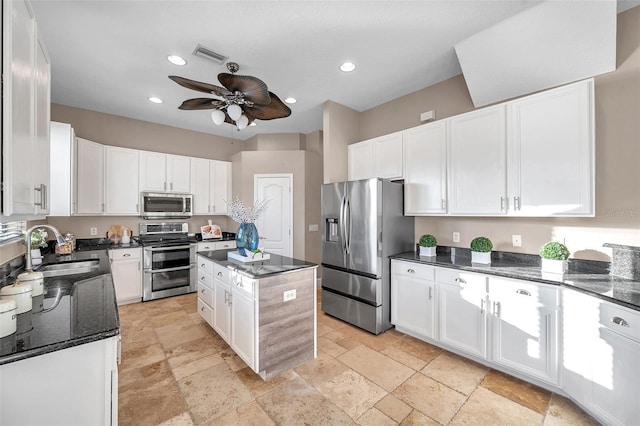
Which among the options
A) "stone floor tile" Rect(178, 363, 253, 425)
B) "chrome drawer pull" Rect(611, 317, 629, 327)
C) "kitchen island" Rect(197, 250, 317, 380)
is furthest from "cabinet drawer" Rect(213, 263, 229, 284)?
"chrome drawer pull" Rect(611, 317, 629, 327)

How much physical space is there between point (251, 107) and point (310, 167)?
8.33 ft

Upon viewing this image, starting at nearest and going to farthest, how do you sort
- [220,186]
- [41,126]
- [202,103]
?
[41,126], [202,103], [220,186]

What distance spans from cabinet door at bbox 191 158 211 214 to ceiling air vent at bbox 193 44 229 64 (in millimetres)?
2529

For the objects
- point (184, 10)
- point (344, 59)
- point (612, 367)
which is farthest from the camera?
point (344, 59)

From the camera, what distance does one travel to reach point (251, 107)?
2.63 metres

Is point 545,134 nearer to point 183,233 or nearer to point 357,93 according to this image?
point 357,93

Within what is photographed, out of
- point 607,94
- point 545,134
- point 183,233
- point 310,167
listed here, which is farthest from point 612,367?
point 183,233

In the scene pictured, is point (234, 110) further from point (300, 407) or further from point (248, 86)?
point (300, 407)

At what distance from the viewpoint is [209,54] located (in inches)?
105

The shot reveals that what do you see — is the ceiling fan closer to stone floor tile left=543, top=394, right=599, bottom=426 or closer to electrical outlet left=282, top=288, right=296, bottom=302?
electrical outlet left=282, top=288, right=296, bottom=302

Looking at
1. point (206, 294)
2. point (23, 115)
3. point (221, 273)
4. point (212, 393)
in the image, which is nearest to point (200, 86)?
point (23, 115)

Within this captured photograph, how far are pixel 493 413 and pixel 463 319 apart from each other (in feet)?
2.48

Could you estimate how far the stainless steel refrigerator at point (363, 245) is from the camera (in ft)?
9.96

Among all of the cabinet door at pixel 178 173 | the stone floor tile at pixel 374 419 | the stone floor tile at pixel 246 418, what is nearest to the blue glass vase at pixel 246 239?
the stone floor tile at pixel 246 418
